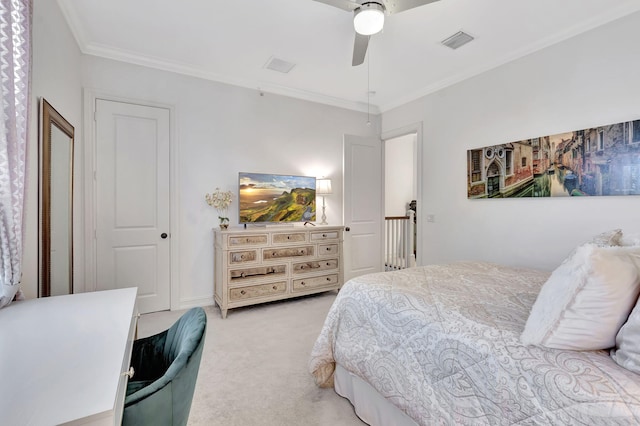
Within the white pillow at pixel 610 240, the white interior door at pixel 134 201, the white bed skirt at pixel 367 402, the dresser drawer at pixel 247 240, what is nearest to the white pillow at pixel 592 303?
the white bed skirt at pixel 367 402

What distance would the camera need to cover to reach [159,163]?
3338 millimetres

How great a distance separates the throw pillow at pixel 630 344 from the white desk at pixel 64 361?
1.41 meters

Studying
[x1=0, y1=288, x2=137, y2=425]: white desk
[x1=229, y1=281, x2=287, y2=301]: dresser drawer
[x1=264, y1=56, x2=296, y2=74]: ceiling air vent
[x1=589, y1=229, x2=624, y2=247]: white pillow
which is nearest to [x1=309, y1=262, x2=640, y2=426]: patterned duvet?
[x1=589, y1=229, x2=624, y2=247]: white pillow

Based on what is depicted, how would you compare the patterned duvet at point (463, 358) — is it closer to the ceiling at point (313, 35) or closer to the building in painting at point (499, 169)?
the building in painting at point (499, 169)

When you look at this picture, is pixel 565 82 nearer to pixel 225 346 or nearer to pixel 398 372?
pixel 398 372

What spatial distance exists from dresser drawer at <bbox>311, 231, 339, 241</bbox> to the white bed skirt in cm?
201

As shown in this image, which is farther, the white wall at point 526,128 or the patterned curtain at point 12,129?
the white wall at point 526,128

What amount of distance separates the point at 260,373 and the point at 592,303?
6.49 ft

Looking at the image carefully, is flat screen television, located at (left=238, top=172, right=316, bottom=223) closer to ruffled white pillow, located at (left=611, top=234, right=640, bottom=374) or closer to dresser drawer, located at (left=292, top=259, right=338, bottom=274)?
dresser drawer, located at (left=292, top=259, right=338, bottom=274)

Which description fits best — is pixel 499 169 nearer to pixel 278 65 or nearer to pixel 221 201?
pixel 278 65

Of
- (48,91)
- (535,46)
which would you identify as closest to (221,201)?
(48,91)

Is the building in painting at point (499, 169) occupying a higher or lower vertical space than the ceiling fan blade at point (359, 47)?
lower

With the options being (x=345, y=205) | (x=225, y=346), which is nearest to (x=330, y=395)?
(x=225, y=346)

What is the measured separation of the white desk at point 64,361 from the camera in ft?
2.14
